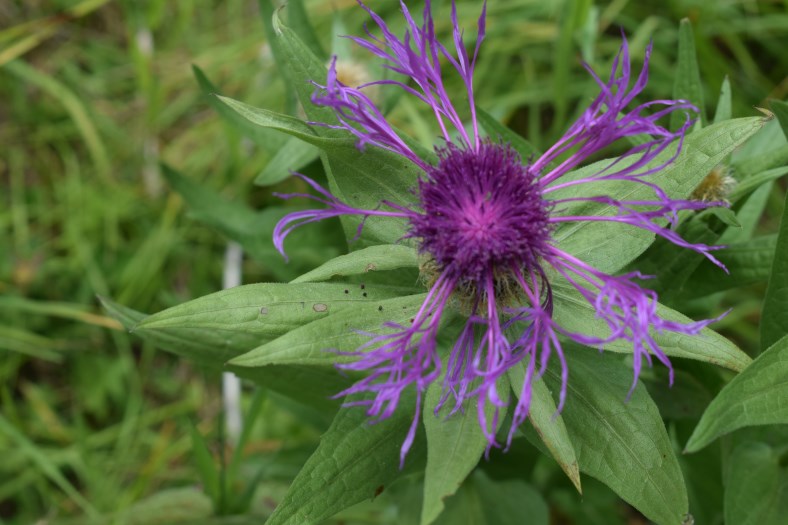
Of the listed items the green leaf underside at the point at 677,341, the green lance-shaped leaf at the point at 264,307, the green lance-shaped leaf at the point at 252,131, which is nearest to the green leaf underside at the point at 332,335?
the green lance-shaped leaf at the point at 264,307

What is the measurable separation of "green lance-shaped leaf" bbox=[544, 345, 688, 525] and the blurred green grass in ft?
5.03

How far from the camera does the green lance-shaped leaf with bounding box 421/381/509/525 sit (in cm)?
103

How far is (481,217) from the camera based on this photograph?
3.81 feet

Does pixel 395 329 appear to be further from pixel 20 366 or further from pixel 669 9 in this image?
pixel 669 9

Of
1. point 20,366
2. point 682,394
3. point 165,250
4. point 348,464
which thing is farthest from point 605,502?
point 20,366

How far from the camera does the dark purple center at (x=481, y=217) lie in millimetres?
1148

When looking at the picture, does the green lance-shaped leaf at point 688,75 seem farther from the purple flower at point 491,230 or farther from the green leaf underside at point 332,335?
the green leaf underside at point 332,335

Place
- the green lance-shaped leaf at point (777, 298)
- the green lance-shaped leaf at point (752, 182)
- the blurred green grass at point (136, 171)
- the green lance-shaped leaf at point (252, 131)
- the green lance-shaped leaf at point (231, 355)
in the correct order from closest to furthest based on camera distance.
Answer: the green lance-shaped leaf at point (777, 298) → the green lance-shaped leaf at point (752, 182) → the green lance-shaped leaf at point (231, 355) → the green lance-shaped leaf at point (252, 131) → the blurred green grass at point (136, 171)

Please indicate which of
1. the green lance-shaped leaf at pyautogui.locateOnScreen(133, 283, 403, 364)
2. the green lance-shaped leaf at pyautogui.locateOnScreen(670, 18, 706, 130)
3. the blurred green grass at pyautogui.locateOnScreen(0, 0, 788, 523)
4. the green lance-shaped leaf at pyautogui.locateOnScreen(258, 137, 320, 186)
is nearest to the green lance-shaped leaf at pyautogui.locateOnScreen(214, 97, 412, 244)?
the green lance-shaped leaf at pyautogui.locateOnScreen(133, 283, 403, 364)

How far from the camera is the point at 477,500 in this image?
1.76 metres

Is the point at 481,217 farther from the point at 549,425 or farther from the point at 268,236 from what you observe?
the point at 268,236

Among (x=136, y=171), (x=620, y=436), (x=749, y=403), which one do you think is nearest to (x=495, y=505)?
(x=620, y=436)

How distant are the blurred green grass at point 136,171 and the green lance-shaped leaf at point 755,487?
1.22 m

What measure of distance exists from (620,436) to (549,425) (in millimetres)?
141
